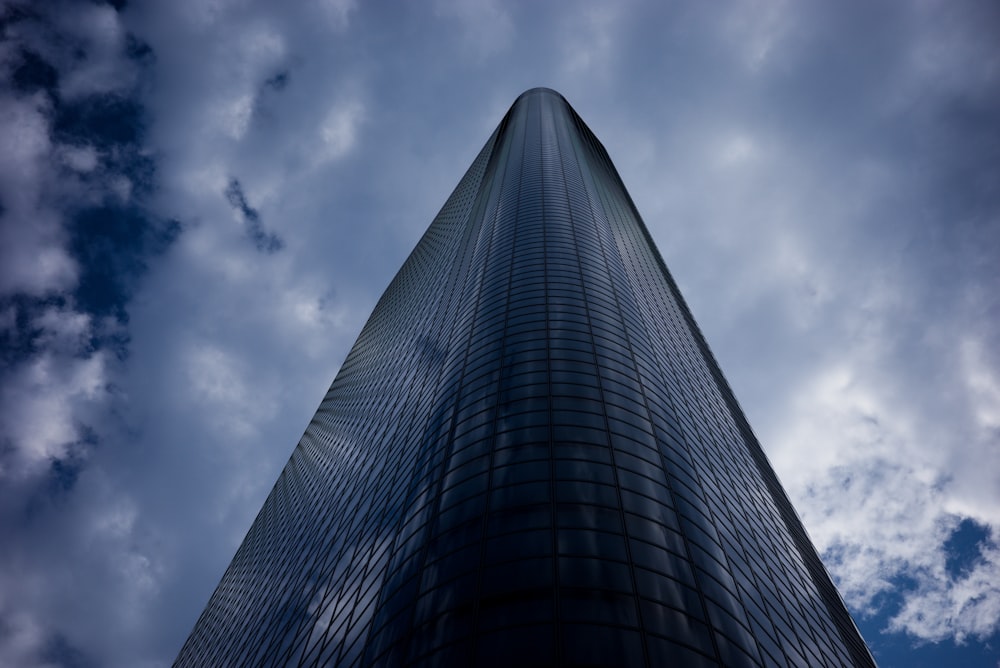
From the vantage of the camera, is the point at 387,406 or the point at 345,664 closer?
the point at 345,664

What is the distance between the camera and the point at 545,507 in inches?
1055

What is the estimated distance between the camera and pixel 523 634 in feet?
68.3

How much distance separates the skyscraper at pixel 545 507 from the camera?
2233 cm

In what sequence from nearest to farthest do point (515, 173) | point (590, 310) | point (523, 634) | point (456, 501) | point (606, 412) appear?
1. point (523, 634)
2. point (456, 501)
3. point (606, 412)
4. point (590, 310)
5. point (515, 173)

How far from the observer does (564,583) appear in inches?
890

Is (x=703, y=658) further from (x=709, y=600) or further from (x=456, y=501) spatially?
(x=456, y=501)

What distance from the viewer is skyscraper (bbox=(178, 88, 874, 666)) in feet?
73.3

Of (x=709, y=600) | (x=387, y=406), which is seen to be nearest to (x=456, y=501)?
(x=709, y=600)

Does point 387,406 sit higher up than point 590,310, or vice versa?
point 387,406

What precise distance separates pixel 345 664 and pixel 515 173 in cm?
7208

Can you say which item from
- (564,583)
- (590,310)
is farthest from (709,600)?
(590,310)

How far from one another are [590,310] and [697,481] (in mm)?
16527

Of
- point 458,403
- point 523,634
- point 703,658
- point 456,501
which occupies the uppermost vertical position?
point 458,403

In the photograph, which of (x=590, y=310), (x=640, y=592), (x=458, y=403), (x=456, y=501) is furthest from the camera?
(x=590, y=310)
